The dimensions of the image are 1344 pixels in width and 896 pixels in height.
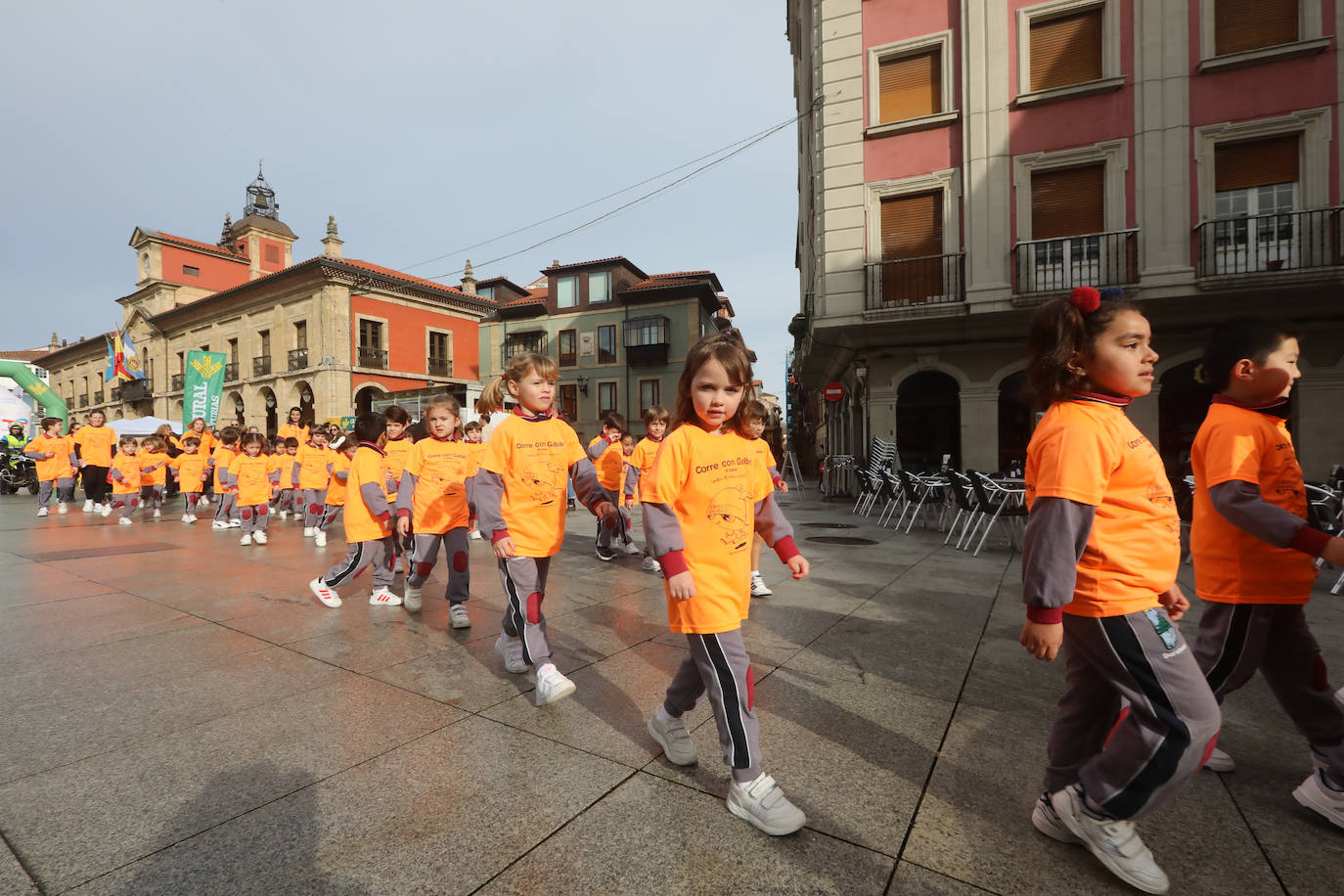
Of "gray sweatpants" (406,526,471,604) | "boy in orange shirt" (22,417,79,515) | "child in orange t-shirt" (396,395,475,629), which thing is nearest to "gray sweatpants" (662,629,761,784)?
"gray sweatpants" (406,526,471,604)

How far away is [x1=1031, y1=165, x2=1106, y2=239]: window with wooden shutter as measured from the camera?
11891 mm

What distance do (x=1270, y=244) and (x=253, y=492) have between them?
1687cm

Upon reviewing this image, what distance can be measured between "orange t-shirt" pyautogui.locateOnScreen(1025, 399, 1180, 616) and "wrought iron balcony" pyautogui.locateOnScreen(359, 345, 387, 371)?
105ft

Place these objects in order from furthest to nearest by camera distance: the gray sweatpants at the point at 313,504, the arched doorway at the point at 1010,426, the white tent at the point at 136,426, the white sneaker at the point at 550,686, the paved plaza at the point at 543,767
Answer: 1. the white tent at the point at 136,426
2. the arched doorway at the point at 1010,426
3. the gray sweatpants at the point at 313,504
4. the white sneaker at the point at 550,686
5. the paved plaza at the point at 543,767

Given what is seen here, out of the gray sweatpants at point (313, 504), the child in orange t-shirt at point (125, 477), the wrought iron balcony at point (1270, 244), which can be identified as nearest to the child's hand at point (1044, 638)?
the gray sweatpants at point (313, 504)

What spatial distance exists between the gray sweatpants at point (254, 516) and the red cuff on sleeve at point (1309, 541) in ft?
33.3

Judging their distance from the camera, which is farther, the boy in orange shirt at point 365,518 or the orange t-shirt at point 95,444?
the orange t-shirt at point 95,444

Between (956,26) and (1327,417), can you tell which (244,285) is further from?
(1327,417)

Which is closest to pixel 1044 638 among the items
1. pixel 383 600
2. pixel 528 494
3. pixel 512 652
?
pixel 528 494

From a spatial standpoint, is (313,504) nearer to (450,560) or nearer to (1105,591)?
(450,560)

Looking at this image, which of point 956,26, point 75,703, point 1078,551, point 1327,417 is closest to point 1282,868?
point 1078,551

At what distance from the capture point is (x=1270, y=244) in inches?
426

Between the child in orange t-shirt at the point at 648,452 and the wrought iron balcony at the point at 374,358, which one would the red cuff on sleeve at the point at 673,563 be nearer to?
the child in orange t-shirt at the point at 648,452

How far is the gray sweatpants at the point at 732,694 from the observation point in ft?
6.54
